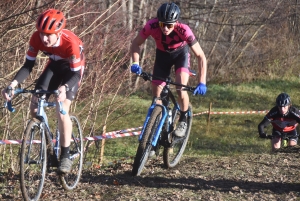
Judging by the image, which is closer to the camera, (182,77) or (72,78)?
(72,78)

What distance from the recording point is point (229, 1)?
24594 mm


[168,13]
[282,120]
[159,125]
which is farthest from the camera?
[282,120]

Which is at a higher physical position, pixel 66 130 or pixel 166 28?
pixel 166 28

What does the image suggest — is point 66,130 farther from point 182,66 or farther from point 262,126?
point 262,126

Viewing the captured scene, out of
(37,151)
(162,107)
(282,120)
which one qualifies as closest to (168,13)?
(162,107)

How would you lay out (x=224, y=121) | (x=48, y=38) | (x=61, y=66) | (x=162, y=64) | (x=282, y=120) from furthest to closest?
(x=224, y=121) < (x=282, y=120) < (x=162, y=64) < (x=61, y=66) < (x=48, y=38)

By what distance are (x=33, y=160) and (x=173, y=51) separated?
2.57 metres

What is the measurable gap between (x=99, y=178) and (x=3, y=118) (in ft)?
8.88

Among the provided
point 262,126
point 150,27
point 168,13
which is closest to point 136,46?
point 150,27

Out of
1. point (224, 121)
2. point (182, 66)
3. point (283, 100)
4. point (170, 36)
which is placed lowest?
point (224, 121)

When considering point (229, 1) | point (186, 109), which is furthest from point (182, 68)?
point (229, 1)

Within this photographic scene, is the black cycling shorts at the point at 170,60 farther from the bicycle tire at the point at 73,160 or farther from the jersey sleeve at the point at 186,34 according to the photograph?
the bicycle tire at the point at 73,160

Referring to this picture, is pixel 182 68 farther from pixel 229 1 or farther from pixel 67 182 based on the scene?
pixel 229 1

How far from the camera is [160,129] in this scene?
670 cm
